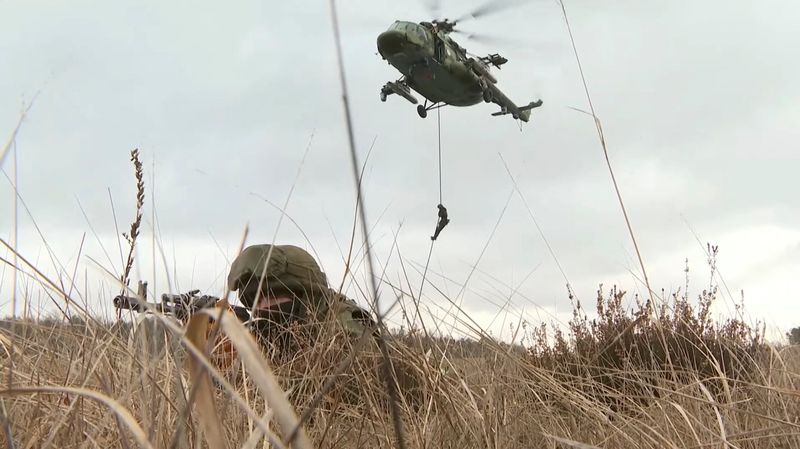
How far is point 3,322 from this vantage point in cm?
201

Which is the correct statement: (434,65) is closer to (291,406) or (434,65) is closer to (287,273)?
(287,273)

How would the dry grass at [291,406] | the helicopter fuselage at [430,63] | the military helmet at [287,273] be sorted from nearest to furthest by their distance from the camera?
the dry grass at [291,406]
the military helmet at [287,273]
the helicopter fuselage at [430,63]

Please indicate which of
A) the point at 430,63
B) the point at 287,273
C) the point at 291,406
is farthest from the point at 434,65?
the point at 291,406

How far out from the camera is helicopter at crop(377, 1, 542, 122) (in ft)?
24.5

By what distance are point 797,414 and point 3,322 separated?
8.45 feet

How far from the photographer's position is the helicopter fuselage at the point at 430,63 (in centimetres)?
743

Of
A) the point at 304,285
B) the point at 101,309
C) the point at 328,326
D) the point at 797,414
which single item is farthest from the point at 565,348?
the point at 101,309

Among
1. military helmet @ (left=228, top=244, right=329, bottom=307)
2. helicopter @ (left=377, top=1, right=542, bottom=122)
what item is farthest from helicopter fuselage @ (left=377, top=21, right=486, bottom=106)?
military helmet @ (left=228, top=244, right=329, bottom=307)

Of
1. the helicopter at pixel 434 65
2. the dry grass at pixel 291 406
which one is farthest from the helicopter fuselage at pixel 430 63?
the dry grass at pixel 291 406

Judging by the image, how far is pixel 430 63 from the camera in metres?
7.72

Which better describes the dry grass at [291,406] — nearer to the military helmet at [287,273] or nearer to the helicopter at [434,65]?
the military helmet at [287,273]

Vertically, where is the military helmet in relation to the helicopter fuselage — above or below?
below

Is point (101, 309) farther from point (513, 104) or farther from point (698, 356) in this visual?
point (513, 104)

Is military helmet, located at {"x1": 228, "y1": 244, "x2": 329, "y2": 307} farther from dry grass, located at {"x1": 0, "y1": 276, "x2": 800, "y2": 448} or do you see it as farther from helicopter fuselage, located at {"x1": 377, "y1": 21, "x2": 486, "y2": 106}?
helicopter fuselage, located at {"x1": 377, "y1": 21, "x2": 486, "y2": 106}
